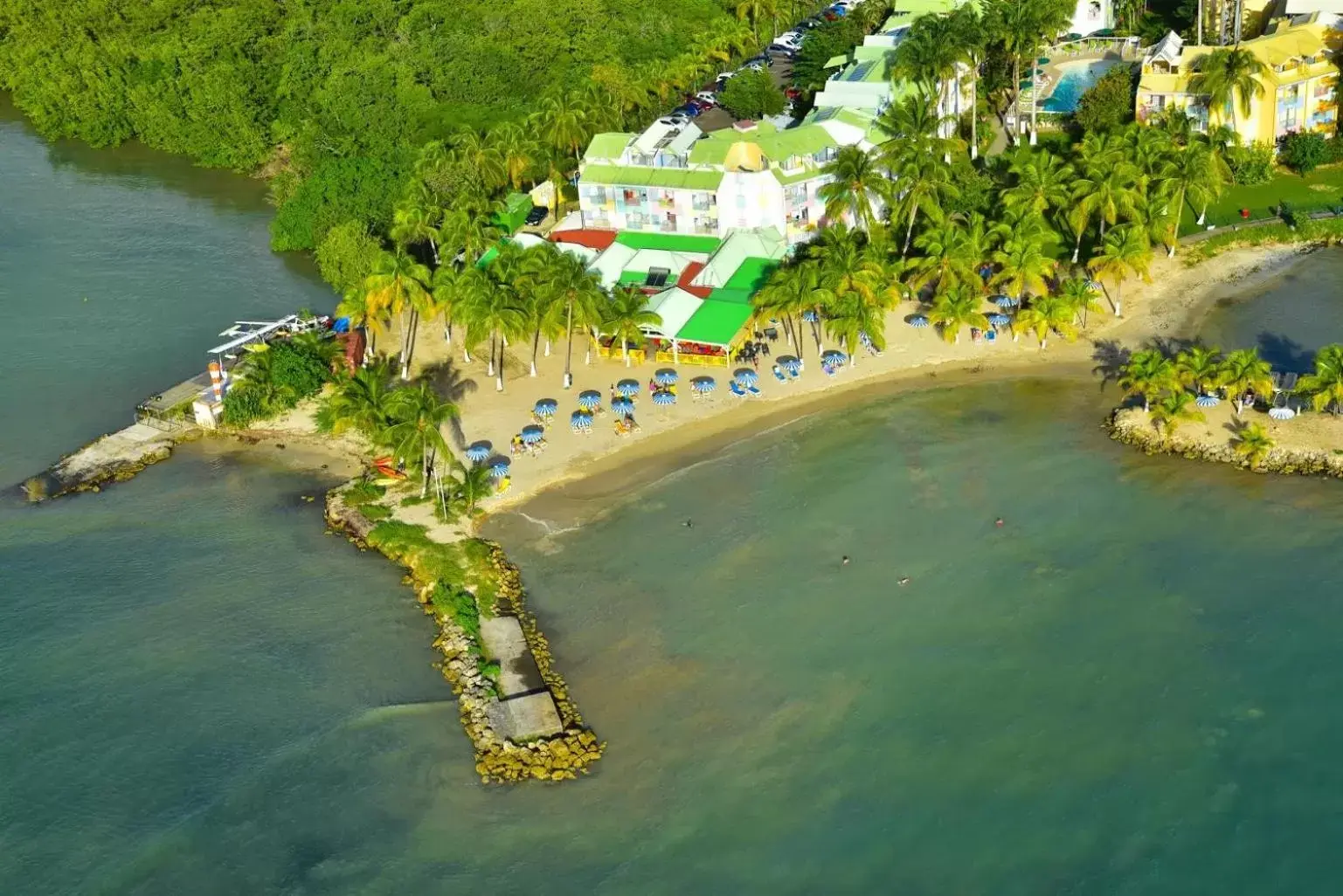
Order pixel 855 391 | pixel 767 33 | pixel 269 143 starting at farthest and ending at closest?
pixel 767 33 → pixel 269 143 → pixel 855 391

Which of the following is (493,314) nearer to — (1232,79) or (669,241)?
(669,241)

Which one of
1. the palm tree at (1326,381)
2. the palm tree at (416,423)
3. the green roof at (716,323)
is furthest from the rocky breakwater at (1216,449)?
the palm tree at (416,423)

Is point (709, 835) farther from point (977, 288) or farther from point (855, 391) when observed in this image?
point (977, 288)

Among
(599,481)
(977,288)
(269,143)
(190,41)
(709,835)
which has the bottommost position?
(709,835)

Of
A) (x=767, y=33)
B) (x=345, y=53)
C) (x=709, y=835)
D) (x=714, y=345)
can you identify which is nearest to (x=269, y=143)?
(x=345, y=53)

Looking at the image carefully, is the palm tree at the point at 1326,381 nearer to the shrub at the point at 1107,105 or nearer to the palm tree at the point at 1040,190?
the palm tree at the point at 1040,190
